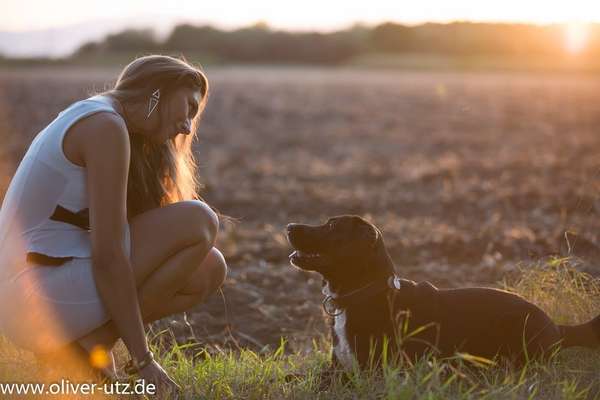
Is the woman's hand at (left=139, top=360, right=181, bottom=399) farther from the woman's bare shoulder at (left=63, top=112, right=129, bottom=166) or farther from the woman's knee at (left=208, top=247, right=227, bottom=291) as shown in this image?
the woman's bare shoulder at (left=63, top=112, right=129, bottom=166)

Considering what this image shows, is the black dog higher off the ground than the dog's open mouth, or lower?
lower

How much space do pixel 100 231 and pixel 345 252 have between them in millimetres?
1367

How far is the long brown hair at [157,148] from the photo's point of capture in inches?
157

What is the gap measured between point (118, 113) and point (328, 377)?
1719 millimetres

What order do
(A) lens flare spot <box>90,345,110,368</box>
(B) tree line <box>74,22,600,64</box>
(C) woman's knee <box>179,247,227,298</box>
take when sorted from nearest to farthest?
1. (A) lens flare spot <box>90,345,110,368</box>
2. (C) woman's knee <box>179,247,227,298</box>
3. (B) tree line <box>74,22,600,64</box>

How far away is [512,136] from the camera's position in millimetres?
19719

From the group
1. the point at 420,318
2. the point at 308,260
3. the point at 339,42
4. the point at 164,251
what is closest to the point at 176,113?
the point at 164,251

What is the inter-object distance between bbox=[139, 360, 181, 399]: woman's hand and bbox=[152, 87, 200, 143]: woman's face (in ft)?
3.86

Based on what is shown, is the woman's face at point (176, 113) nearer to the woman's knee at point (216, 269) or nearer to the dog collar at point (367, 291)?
the woman's knee at point (216, 269)

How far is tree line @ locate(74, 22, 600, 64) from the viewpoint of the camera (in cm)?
7212

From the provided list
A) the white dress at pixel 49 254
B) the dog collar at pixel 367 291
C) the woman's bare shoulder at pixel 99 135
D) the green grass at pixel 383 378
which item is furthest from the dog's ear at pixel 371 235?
the woman's bare shoulder at pixel 99 135

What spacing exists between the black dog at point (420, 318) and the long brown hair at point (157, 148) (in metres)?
0.95

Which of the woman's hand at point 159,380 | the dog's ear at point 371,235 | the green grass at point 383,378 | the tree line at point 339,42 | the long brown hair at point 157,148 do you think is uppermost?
the long brown hair at point 157,148

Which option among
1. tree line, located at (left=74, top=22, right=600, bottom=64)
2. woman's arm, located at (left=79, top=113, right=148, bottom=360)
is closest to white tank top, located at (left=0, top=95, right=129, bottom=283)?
woman's arm, located at (left=79, top=113, right=148, bottom=360)
